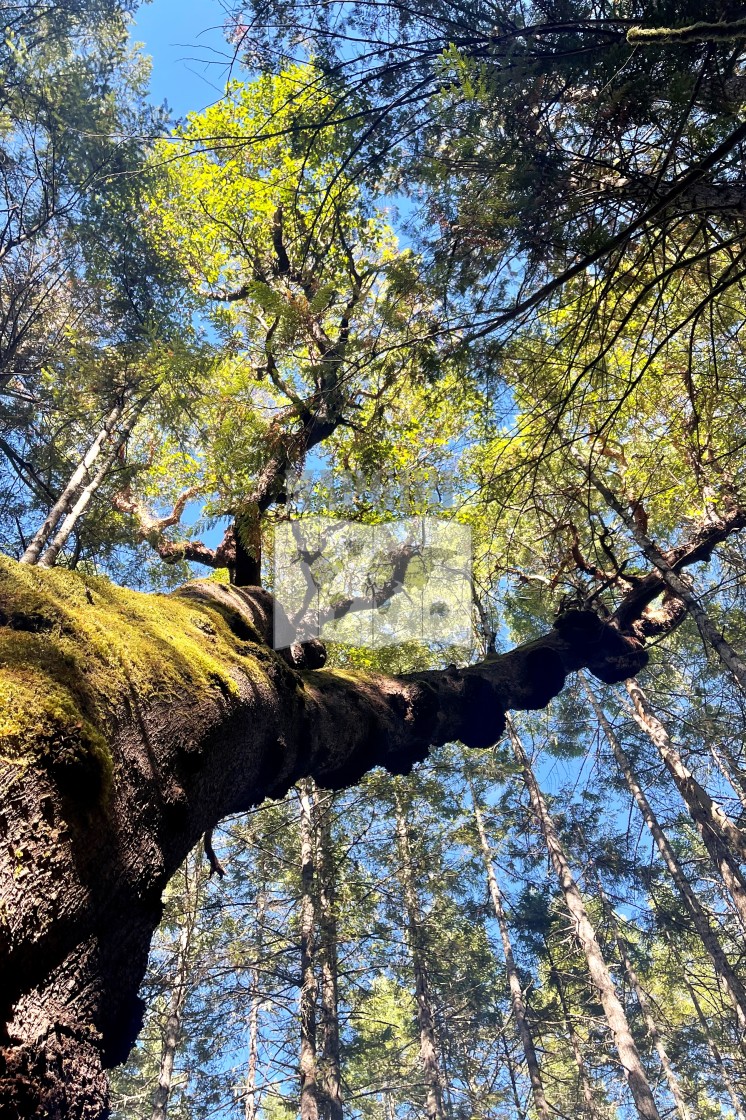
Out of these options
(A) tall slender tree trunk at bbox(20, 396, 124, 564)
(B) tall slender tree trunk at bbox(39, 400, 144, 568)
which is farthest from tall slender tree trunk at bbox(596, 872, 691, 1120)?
(A) tall slender tree trunk at bbox(20, 396, 124, 564)

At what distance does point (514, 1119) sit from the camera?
1678 cm

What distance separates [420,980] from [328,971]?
7.62 feet

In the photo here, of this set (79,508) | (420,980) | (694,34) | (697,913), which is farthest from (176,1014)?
(694,34)

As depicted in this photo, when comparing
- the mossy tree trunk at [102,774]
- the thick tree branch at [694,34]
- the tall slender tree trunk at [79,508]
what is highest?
the tall slender tree trunk at [79,508]

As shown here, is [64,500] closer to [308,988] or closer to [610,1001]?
[308,988]

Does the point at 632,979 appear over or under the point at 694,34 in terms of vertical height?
under

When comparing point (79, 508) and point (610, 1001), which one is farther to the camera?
point (610, 1001)

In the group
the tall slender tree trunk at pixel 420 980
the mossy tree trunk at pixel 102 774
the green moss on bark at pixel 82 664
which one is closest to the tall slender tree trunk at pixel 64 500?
the mossy tree trunk at pixel 102 774

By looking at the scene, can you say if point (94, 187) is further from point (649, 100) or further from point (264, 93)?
point (649, 100)

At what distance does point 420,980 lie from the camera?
433 inches

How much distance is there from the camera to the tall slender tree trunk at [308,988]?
751cm
